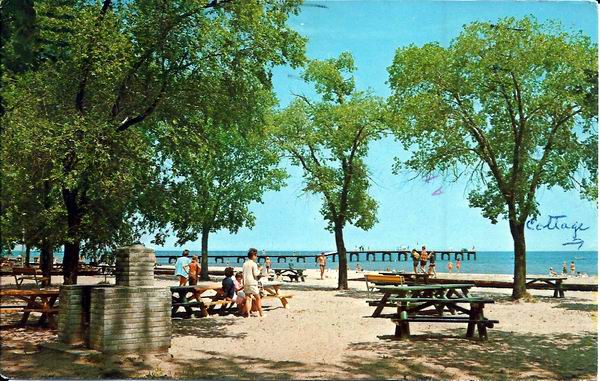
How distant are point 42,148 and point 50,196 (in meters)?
1.65

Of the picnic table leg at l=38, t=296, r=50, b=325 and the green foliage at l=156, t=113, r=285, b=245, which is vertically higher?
the green foliage at l=156, t=113, r=285, b=245

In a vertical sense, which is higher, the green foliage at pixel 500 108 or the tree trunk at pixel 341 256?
the green foliage at pixel 500 108

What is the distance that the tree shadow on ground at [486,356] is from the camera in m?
8.95

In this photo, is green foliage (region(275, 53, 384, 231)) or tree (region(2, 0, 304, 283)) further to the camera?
green foliage (region(275, 53, 384, 231))

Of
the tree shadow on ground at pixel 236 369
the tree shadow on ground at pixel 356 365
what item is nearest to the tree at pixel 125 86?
the tree shadow on ground at pixel 356 365

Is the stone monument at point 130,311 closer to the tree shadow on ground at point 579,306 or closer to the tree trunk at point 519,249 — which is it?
the tree shadow on ground at point 579,306

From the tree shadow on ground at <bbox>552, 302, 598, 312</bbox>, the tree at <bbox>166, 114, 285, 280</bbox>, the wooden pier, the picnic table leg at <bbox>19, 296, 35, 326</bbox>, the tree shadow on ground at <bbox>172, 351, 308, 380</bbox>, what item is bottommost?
the tree shadow on ground at <bbox>172, 351, 308, 380</bbox>

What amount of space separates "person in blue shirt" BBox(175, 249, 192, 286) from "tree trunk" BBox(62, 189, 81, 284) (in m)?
4.42

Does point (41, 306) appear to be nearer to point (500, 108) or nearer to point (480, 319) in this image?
point (480, 319)

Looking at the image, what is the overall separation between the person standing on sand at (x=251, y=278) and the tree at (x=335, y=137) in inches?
316

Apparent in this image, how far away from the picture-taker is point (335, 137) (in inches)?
890

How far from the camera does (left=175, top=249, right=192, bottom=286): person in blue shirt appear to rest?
17.3m

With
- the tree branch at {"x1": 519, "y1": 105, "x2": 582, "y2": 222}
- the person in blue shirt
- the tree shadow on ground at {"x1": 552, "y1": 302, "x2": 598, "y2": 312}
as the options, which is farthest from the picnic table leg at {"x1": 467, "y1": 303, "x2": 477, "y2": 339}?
the person in blue shirt

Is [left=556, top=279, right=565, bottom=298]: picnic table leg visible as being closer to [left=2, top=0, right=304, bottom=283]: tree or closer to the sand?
the sand
